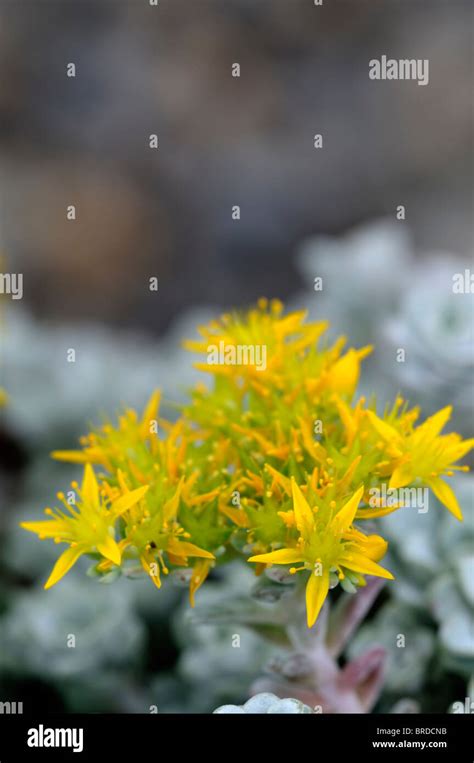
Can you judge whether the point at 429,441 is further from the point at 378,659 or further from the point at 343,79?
the point at 343,79

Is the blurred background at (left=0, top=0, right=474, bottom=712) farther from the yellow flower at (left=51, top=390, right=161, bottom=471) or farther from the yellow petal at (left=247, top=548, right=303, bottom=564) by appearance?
the yellow petal at (left=247, top=548, right=303, bottom=564)

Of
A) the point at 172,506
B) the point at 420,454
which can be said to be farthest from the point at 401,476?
the point at 172,506

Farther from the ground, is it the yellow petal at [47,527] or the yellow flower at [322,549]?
the yellow petal at [47,527]

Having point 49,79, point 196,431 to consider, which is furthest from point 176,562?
point 49,79

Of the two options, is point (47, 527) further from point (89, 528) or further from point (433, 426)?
point (433, 426)

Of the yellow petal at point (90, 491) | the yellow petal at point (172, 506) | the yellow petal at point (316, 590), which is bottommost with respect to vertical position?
the yellow petal at point (316, 590)

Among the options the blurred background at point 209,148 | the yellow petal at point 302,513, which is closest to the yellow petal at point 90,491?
the yellow petal at point 302,513

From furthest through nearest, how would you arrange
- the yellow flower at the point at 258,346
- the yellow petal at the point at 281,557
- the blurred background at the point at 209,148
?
the blurred background at the point at 209,148
the yellow flower at the point at 258,346
the yellow petal at the point at 281,557

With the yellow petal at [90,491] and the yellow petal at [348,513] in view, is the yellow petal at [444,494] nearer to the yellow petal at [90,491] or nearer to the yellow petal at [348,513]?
the yellow petal at [348,513]
